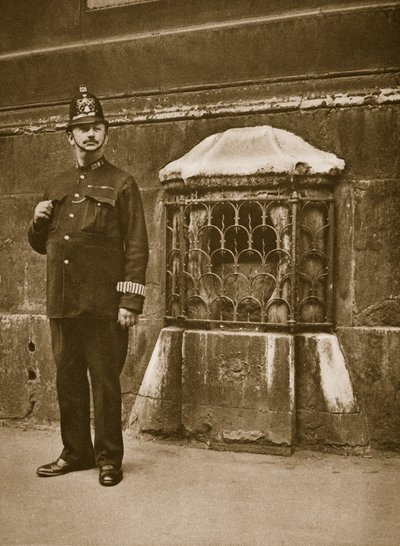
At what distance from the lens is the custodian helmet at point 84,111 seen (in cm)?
399

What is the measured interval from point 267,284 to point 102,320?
122 cm

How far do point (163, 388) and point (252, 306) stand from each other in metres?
0.84

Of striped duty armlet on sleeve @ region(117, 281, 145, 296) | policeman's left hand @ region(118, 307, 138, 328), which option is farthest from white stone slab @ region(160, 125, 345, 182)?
policeman's left hand @ region(118, 307, 138, 328)

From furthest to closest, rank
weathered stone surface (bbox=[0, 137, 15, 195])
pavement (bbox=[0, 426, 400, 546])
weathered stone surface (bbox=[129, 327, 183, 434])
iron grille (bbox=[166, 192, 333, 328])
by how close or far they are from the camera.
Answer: weathered stone surface (bbox=[0, 137, 15, 195]) < weathered stone surface (bbox=[129, 327, 183, 434]) < iron grille (bbox=[166, 192, 333, 328]) < pavement (bbox=[0, 426, 400, 546])

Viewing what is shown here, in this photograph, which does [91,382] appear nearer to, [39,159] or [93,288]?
[93,288]

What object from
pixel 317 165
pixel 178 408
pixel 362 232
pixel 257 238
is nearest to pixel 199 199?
pixel 257 238

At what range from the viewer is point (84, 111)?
4.02 m

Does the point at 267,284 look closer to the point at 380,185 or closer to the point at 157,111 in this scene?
the point at 380,185

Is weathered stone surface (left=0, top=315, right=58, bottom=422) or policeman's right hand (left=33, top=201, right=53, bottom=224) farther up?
policeman's right hand (left=33, top=201, right=53, bottom=224)

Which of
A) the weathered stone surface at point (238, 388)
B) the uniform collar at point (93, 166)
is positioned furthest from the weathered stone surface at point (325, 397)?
the uniform collar at point (93, 166)

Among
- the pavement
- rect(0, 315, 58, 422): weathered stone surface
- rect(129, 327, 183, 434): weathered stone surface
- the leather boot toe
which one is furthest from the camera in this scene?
rect(0, 315, 58, 422): weathered stone surface

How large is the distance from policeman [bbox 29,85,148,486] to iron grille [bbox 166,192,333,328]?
0.72 meters

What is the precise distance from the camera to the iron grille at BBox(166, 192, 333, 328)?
4.43 meters

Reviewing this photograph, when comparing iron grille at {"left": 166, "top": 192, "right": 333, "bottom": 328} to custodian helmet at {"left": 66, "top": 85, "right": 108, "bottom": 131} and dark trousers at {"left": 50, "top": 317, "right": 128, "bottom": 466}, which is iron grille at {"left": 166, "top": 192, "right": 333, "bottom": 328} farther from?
custodian helmet at {"left": 66, "top": 85, "right": 108, "bottom": 131}
